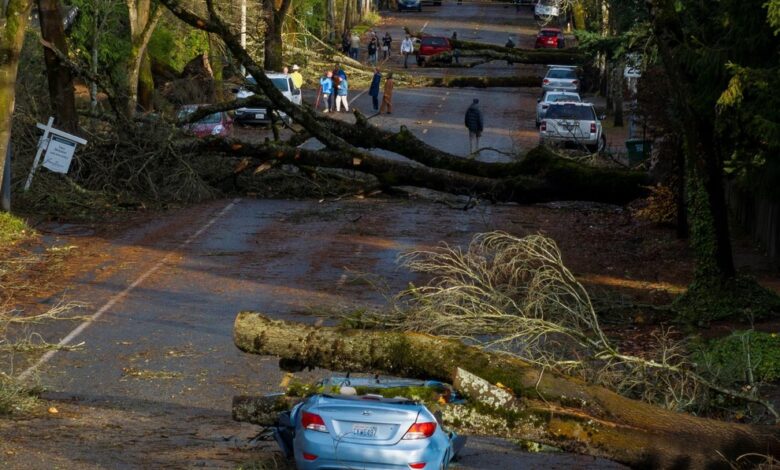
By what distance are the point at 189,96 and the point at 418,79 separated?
18438mm

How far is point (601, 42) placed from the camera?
3136 cm

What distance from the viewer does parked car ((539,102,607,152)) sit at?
3697 centimetres

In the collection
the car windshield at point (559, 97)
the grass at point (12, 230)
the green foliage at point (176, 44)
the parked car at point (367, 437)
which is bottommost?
the grass at point (12, 230)

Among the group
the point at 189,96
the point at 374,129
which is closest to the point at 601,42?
the point at 374,129

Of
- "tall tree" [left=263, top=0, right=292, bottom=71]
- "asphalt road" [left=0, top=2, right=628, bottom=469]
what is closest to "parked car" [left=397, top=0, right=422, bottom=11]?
"tall tree" [left=263, top=0, right=292, bottom=71]

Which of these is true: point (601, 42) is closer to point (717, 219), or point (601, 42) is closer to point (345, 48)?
point (717, 219)

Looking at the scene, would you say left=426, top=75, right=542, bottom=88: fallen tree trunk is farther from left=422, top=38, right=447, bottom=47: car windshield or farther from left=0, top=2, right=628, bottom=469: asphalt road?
left=0, top=2, right=628, bottom=469: asphalt road

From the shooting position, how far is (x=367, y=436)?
9.89m

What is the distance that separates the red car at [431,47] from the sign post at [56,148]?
37.3 meters

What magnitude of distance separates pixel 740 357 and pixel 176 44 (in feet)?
127

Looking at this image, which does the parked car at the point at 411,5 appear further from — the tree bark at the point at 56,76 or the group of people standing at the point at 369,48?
the tree bark at the point at 56,76

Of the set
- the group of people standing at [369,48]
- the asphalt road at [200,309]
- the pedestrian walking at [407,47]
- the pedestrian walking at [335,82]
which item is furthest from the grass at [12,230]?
the group of people standing at [369,48]

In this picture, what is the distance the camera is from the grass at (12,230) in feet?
78.7

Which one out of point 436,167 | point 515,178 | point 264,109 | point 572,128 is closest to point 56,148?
point 436,167
